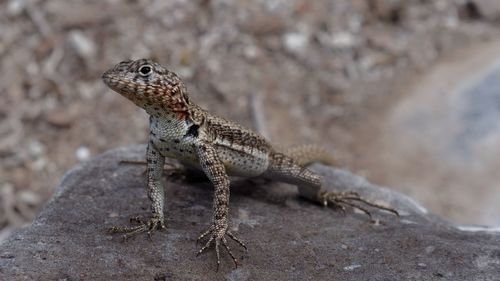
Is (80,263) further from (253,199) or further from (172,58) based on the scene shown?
(172,58)

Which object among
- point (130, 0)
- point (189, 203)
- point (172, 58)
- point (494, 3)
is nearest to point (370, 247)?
point (189, 203)

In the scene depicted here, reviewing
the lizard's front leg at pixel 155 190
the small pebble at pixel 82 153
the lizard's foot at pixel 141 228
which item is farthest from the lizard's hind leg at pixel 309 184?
the small pebble at pixel 82 153

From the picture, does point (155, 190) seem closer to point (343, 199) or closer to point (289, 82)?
point (343, 199)

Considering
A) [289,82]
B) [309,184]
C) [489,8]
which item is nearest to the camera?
[309,184]

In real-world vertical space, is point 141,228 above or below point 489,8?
below

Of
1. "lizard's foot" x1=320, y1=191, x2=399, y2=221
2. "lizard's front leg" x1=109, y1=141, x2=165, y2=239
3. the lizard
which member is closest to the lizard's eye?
the lizard

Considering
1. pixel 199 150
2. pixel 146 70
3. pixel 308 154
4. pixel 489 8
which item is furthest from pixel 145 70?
pixel 489 8

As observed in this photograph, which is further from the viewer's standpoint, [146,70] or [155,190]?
[155,190]
